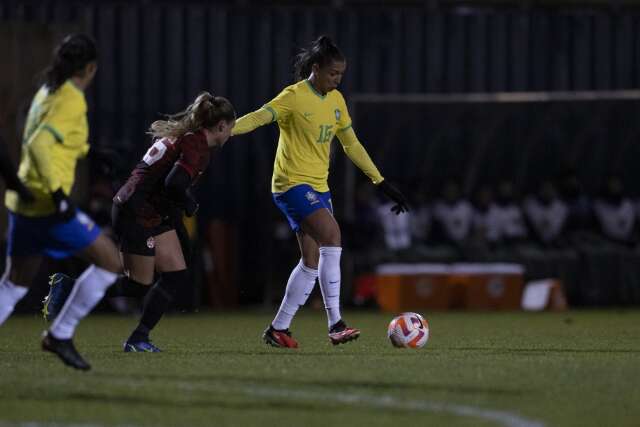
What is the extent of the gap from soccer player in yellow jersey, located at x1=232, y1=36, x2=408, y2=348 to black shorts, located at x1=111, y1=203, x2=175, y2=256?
105 cm

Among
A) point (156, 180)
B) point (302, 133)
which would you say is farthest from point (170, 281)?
point (302, 133)

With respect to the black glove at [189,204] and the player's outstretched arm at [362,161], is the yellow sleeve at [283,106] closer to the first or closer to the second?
the player's outstretched arm at [362,161]

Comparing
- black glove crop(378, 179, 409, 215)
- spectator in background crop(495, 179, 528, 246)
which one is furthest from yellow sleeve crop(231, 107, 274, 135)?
spectator in background crop(495, 179, 528, 246)

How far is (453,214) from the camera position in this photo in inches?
777

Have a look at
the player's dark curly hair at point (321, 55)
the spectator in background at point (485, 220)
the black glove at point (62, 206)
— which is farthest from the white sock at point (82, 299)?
the spectator in background at point (485, 220)

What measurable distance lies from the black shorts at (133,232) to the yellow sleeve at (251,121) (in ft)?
2.69

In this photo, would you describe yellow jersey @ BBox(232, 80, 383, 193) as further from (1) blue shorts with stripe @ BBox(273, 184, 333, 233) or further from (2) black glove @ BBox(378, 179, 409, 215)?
(2) black glove @ BBox(378, 179, 409, 215)

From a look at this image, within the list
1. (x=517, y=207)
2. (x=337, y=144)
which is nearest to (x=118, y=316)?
(x=337, y=144)

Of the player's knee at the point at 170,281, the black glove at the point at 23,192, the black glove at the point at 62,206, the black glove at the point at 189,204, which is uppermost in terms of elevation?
the black glove at the point at 23,192

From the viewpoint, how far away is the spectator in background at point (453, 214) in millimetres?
19639

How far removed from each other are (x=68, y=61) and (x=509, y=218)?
12.5 metres

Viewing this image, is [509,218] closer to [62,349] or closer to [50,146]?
[62,349]

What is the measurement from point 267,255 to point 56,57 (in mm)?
11813

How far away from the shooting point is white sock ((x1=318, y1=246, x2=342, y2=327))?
10.3m
